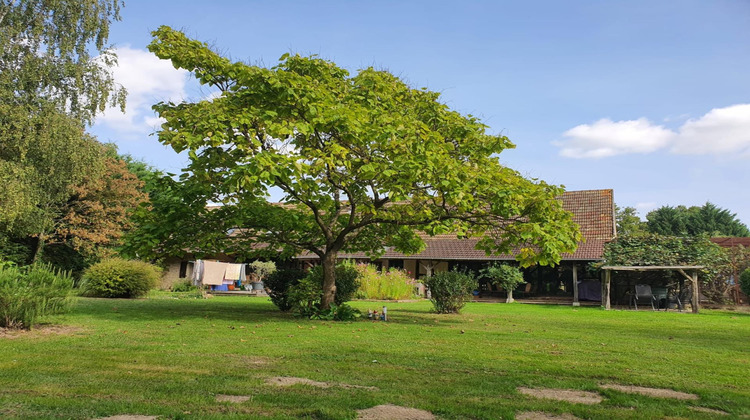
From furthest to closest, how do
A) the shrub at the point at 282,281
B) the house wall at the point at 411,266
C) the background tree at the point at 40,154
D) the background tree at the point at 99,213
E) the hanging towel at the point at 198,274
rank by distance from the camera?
the house wall at the point at 411,266 → the hanging towel at the point at 198,274 → the background tree at the point at 99,213 → the background tree at the point at 40,154 → the shrub at the point at 282,281

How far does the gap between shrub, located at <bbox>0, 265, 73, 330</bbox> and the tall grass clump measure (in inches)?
575

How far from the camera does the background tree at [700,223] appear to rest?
171 feet

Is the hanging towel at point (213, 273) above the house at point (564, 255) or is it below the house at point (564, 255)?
below

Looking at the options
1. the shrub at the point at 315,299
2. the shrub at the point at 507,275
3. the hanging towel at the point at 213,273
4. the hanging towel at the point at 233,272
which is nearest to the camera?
the shrub at the point at 315,299

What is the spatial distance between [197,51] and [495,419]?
926 cm

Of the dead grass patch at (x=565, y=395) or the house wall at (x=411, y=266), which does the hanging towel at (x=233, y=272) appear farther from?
the dead grass patch at (x=565, y=395)

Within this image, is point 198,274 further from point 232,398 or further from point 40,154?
point 232,398

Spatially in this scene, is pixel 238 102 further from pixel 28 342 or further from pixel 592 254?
pixel 592 254

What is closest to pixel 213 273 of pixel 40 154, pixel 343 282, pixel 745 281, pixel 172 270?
pixel 172 270

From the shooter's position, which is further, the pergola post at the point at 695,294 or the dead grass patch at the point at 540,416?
the pergola post at the point at 695,294

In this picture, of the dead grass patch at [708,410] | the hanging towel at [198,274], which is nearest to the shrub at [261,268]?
the hanging towel at [198,274]

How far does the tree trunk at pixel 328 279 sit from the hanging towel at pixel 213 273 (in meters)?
16.4

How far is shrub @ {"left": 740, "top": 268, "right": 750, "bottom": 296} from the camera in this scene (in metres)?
22.8

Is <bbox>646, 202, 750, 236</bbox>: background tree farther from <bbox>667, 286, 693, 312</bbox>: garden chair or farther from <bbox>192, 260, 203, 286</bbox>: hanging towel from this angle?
<bbox>192, 260, 203, 286</bbox>: hanging towel
